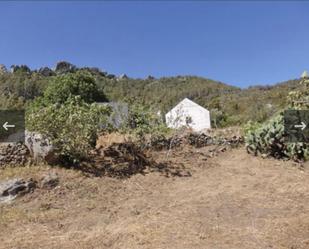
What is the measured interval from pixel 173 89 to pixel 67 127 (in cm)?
3808

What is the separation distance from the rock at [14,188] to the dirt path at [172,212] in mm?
207

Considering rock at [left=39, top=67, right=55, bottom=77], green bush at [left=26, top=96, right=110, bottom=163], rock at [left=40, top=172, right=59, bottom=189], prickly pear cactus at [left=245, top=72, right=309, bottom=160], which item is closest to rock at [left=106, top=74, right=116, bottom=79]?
rock at [left=39, top=67, right=55, bottom=77]

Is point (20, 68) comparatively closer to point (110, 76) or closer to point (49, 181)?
point (110, 76)

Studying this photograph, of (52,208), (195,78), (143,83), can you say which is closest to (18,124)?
(52,208)

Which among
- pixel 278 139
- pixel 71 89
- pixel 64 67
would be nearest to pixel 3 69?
pixel 64 67

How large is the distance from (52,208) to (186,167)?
3334 millimetres

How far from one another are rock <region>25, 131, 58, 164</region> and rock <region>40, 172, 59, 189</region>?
2.04 ft

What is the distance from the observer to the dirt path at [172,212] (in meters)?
5.71

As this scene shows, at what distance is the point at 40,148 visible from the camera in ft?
28.6

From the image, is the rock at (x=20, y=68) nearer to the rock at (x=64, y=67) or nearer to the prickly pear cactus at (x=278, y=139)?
the rock at (x=64, y=67)

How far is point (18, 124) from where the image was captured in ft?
38.1

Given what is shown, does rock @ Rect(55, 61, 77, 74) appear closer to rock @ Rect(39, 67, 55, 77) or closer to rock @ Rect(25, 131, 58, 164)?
rock @ Rect(39, 67, 55, 77)

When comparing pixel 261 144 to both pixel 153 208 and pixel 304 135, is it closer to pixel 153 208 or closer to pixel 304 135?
pixel 304 135

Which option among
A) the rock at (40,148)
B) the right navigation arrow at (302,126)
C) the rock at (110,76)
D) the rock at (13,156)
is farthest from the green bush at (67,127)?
the rock at (110,76)
